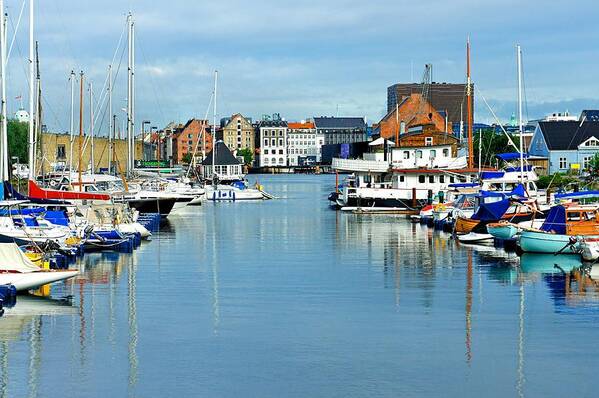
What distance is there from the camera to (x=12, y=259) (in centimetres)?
3000

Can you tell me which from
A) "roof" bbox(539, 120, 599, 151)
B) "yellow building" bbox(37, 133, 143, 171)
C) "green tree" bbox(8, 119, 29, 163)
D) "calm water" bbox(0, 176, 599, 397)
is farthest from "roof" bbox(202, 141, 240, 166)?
"calm water" bbox(0, 176, 599, 397)

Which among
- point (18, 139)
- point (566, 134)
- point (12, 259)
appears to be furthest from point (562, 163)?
point (12, 259)

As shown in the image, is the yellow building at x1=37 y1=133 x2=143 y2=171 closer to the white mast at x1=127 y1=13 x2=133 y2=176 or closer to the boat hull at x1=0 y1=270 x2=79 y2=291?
the white mast at x1=127 y1=13 x2=133 y2=176

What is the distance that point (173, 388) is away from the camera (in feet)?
70.1

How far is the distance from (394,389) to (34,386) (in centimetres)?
689

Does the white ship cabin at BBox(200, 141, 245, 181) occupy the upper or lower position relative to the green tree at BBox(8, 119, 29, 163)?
lower

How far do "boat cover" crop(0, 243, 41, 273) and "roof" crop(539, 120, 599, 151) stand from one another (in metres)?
81.5

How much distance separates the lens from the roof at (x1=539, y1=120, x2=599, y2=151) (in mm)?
105000

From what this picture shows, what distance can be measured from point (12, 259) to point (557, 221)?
21392 millimetres

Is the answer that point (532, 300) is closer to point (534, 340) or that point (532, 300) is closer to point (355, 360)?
point (534, 340)

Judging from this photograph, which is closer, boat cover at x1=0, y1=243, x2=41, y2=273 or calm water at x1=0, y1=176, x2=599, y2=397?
calm water at x1=0, y1=176, x2=599, y2=397

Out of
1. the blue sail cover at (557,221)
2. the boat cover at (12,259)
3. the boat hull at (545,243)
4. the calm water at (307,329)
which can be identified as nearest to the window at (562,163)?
the calm water at (307,329)

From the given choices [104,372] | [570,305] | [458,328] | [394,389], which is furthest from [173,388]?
[570,305]

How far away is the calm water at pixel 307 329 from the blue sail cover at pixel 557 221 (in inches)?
51.2
